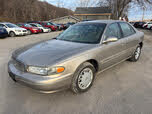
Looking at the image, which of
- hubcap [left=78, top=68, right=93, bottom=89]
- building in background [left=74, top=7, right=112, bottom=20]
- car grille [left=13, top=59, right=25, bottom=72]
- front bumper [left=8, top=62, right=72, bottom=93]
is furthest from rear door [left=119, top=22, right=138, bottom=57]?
building in background [left=74, top=7, right=112, bottom=20]

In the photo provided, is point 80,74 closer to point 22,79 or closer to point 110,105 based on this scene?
point 110,105

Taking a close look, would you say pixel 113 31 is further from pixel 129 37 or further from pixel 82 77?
pixel 82 77

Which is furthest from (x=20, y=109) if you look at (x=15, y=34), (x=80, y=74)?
(x=15, y=34)

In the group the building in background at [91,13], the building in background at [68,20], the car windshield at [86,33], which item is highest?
the building in background at [91,13]

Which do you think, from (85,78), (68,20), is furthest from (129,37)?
(68,20)

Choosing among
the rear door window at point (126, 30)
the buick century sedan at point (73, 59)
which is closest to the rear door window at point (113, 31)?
the buick century sedan at point (73, 59)

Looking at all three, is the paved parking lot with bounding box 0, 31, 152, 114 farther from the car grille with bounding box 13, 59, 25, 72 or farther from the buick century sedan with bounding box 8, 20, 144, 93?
the car grille with bounding box 13, 59, 25, 72

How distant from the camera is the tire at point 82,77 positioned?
2390 millimetres

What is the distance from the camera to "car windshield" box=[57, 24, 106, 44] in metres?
2.95

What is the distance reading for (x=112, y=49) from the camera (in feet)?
10.1

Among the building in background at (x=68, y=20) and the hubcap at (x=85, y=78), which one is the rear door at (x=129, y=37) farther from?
the building in background at (x=68, y=20)

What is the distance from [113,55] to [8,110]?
105 inches

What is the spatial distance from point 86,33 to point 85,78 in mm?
1255

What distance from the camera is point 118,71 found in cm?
373
